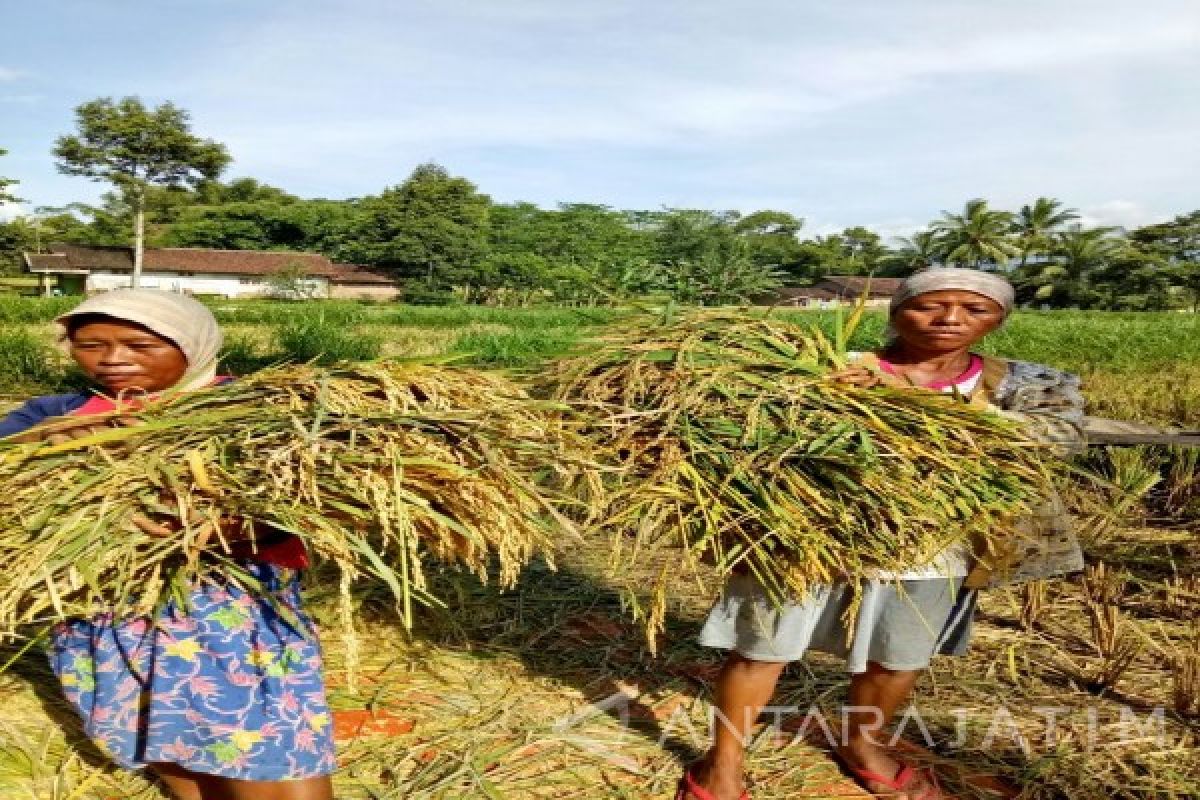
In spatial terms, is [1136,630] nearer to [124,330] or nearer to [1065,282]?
[124,330]

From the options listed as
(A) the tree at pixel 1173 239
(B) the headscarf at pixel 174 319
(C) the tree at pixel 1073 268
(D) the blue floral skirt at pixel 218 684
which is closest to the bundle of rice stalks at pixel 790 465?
(D) the blue floral skirt at pixel 218 684

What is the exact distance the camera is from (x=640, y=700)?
8.41ft

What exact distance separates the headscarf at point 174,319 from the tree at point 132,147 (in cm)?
4689

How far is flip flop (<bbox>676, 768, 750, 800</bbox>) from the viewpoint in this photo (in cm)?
198

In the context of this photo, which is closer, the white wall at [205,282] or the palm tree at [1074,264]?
the white wall at [205,282]

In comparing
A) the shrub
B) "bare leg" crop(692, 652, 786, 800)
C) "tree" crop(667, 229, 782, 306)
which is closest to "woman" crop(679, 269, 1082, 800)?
"bare leg" crop(692, 652, 786, 800)

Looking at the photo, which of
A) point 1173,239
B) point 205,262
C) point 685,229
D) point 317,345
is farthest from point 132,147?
point 1173,239

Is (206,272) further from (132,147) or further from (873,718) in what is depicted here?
(873,718)

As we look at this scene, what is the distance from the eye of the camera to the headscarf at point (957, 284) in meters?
1.97

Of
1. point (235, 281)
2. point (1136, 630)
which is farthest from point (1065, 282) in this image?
point (1136, 630)

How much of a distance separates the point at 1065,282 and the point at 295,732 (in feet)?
198

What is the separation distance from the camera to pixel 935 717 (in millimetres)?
2479

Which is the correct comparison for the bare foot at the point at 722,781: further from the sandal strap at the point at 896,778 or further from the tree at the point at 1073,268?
the tree at the point at 1073,268

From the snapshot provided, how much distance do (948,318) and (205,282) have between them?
53.1 metres
